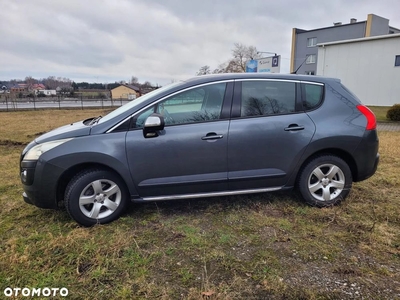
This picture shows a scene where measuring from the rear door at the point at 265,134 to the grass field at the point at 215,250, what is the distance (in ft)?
1.60

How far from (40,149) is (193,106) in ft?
5.69

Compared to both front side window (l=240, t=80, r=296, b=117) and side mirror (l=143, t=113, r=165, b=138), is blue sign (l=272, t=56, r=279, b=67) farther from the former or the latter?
side mirror (l=143, t=113, r=165, b=138)

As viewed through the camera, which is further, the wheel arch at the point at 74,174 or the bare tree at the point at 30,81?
the bare tree at the point at 30,81

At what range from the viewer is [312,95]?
3.40 metres

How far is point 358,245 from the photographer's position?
→ 2650mm

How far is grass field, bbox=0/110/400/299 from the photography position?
83.4 inches

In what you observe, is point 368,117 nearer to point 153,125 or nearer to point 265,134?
point 265,134

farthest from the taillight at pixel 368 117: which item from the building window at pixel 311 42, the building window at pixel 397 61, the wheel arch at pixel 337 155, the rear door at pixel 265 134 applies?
the building window at pixel 311 42

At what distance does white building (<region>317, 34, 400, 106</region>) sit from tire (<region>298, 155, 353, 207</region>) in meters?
25.1

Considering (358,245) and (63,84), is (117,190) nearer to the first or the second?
(358,245)

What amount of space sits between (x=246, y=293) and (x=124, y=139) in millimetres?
1919

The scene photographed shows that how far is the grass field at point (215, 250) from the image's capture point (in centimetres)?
212

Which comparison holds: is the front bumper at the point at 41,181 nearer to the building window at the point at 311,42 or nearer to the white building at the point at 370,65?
the white building at the point at 370,65

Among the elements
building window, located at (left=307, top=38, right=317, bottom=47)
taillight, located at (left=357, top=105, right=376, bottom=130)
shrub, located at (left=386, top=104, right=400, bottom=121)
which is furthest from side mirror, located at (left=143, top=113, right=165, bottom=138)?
building window, located at (left=307, top=38, right=317, bottom=47)
